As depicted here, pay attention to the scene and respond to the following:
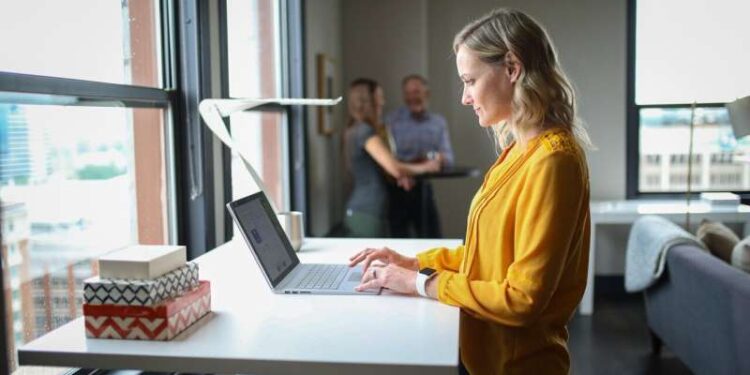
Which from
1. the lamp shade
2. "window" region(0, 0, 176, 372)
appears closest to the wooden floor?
the lamp shade

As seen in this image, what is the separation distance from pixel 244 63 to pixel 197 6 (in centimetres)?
82

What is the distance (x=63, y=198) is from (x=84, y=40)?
1.35 feet

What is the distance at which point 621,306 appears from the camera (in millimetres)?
4371

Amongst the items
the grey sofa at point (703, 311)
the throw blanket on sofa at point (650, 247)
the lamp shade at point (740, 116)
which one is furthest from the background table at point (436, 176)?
the lamp shade at point (740, 116)

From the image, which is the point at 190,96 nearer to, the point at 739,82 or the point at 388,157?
the point at 388,157

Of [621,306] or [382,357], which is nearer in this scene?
[382,357]

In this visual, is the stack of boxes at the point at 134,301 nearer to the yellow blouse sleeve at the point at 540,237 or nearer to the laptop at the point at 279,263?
the laptop at the point at 279,263

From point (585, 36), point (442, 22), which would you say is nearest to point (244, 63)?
point (442, 22)

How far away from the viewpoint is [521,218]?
4.32ft

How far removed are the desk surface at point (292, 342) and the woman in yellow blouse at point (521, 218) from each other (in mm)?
92

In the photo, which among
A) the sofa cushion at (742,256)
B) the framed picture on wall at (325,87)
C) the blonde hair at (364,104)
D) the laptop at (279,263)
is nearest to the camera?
the laptop at (279,263)

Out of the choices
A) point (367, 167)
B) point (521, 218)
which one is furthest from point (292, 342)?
point (367, 167)

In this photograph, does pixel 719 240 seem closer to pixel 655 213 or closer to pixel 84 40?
pixel 655 213

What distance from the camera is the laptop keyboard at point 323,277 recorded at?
5.52 feet
